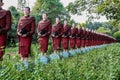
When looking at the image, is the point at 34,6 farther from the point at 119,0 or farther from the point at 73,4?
the point at 119,0

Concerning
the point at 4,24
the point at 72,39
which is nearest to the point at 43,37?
the point at 4,24

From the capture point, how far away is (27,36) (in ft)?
36.7

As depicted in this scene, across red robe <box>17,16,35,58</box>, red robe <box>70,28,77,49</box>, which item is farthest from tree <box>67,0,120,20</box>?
red robe <box>17,16,35,58</box>

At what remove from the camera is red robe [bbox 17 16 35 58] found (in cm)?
1109

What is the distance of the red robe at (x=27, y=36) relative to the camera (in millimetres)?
11086

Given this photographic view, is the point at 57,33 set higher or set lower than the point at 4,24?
lower

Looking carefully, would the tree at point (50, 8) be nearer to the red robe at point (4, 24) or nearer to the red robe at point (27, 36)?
the red robe at point (27, 36)

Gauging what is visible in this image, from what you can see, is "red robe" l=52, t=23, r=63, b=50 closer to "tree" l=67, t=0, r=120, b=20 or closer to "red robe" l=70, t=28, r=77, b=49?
"red robe" l=70, t=28, r=77, b=49

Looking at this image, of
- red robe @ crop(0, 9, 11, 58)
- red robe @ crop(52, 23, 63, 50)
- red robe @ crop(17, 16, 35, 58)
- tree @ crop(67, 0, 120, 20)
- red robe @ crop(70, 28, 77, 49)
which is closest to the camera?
red robe @ crop(0, 9, 11, 58)

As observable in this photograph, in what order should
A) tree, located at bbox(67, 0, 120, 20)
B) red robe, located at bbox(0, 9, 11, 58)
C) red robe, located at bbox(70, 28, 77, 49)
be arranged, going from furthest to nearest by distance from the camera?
tree, located at bbox(67, 0, 120, 20) < red robe, located at bbox(70, 28, 77, 49) < red robe, located at bbox(0, 9, 11, 58)

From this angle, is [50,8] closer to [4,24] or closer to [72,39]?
[72,39]

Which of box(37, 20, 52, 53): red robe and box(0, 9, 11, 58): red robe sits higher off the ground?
box(0, 9, 11, 58): red robe

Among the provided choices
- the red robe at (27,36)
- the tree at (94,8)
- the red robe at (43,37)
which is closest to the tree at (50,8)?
the tree at (94,8)

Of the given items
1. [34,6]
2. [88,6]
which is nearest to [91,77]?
[88,6]
